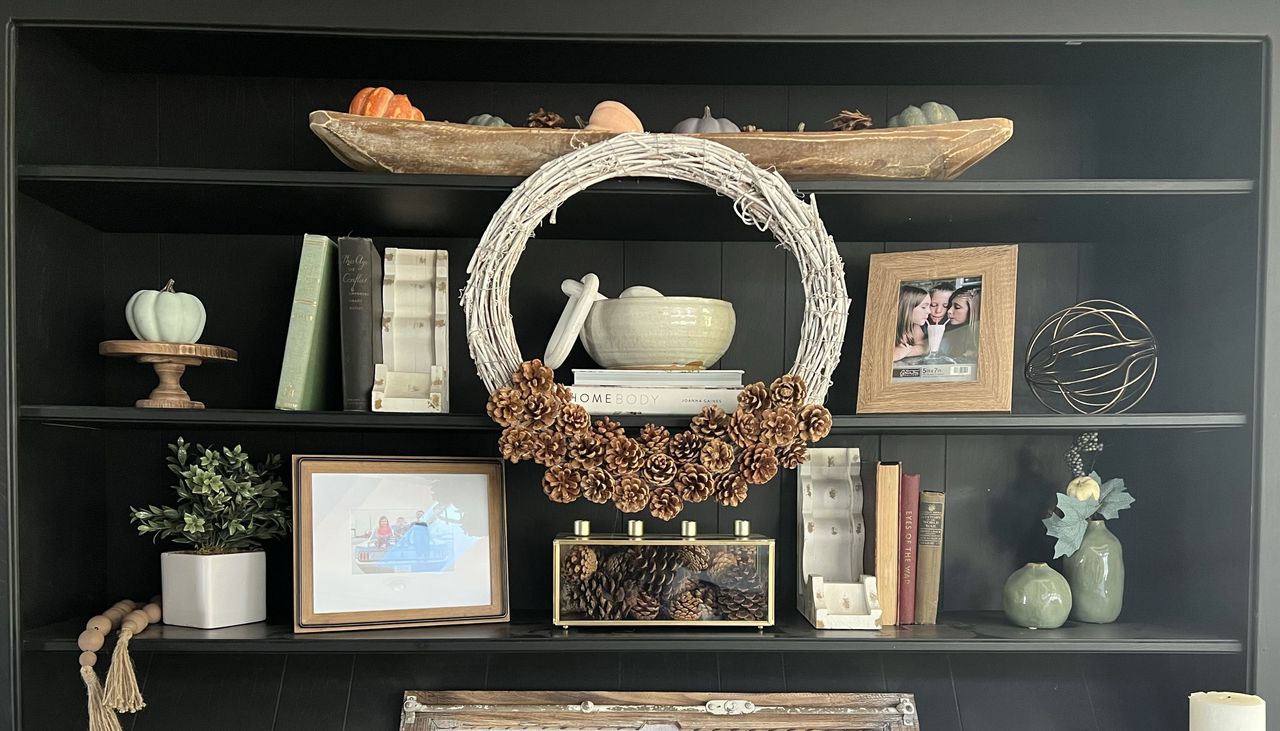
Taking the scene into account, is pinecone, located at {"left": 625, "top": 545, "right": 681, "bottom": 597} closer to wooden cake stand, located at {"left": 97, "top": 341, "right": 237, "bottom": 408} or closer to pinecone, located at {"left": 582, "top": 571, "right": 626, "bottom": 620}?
pinecone, located at {"left": 582, "top": 571, "right": 626, "bottom": 620}

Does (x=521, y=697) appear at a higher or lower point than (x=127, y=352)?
lower

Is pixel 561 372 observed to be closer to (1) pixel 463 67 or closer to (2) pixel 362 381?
(2) pixel 362 381

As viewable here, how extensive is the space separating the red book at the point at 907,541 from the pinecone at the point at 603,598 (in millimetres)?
444

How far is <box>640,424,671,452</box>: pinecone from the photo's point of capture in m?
1.37

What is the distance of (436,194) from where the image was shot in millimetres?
1425

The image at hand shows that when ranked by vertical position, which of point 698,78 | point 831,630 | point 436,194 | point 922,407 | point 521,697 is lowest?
point 521,697

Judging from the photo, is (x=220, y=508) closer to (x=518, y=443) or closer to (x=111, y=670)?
(x=111, y=670)

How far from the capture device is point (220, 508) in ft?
4.90

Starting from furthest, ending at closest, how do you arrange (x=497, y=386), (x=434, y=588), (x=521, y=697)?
(x=521, y=697) → (x=434, y=588) → (x=497, y=386)

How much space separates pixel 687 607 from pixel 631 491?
241 mm

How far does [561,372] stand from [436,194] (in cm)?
42

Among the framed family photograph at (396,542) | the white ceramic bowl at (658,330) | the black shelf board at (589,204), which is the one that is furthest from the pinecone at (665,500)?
the black shelf board at (589,204)

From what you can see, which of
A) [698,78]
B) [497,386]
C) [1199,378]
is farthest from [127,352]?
[1199,378]

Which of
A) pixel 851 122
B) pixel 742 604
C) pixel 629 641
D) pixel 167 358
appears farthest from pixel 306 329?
pixel 851 122
